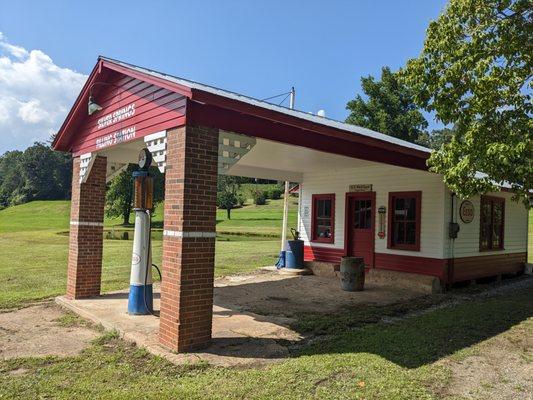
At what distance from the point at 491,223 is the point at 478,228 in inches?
40.6

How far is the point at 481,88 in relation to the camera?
7.03 meters

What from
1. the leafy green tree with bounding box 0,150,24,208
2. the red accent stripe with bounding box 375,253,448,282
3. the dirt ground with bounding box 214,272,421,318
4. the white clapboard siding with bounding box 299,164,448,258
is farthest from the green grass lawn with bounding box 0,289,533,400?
the leafy green tree with bounding box 0,150,24,208

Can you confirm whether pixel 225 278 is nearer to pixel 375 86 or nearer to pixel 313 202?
pixel 313 202

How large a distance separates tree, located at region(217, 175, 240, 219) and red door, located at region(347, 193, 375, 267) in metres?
47.1

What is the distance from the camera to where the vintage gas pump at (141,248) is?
24.3ft

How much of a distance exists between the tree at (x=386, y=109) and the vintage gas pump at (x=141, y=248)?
34.7m

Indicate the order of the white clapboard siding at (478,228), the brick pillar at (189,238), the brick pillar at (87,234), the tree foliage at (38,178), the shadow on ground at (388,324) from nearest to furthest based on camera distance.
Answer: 1. the brick pillar at (189,238)
2. the shadow on ground at (388,324)
3. the brick pillar at (87,234)
4. the white clapboard siding at (478,228)
5. the tree foliage at (38,178)

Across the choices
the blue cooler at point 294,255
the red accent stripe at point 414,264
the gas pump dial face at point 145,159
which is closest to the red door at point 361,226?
the red accent stripe at point 414,264

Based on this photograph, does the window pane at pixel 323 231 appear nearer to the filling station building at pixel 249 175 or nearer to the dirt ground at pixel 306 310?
the filling station building at pixel 249 175

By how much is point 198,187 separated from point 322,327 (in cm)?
295

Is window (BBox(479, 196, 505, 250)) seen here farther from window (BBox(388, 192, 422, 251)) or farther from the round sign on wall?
window (BBox(388, 192, 422, 251))

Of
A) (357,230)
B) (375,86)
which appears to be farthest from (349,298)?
(375,86)

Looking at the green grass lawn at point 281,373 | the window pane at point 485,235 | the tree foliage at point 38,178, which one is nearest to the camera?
the green grass lawn at point 281,373

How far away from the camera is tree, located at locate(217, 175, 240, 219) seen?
63.2m
